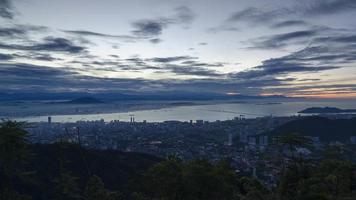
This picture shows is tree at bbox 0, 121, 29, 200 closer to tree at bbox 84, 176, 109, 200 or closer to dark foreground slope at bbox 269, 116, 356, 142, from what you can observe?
tree at bbox 84, 176, 109, 200

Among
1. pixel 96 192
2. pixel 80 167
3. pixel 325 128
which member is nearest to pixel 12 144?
pixel 96 192

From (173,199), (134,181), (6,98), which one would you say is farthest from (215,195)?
(6,98)

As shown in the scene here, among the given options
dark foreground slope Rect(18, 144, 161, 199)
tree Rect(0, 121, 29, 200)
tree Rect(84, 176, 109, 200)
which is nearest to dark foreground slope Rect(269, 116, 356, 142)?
dark foreground slope Rect(18, 144, 161, 199)

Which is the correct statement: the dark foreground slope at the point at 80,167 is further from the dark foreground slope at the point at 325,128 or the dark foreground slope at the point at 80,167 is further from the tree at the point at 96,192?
the dark foreground slope at the point at 325,128

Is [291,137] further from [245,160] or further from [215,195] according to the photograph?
[245,160]

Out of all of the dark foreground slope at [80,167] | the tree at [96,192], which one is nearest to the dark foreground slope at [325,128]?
the dark foreground slope at [80,167]

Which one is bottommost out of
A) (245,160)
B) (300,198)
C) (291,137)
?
(245,160)

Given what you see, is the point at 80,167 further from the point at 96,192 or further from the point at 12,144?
the point at 12,144
